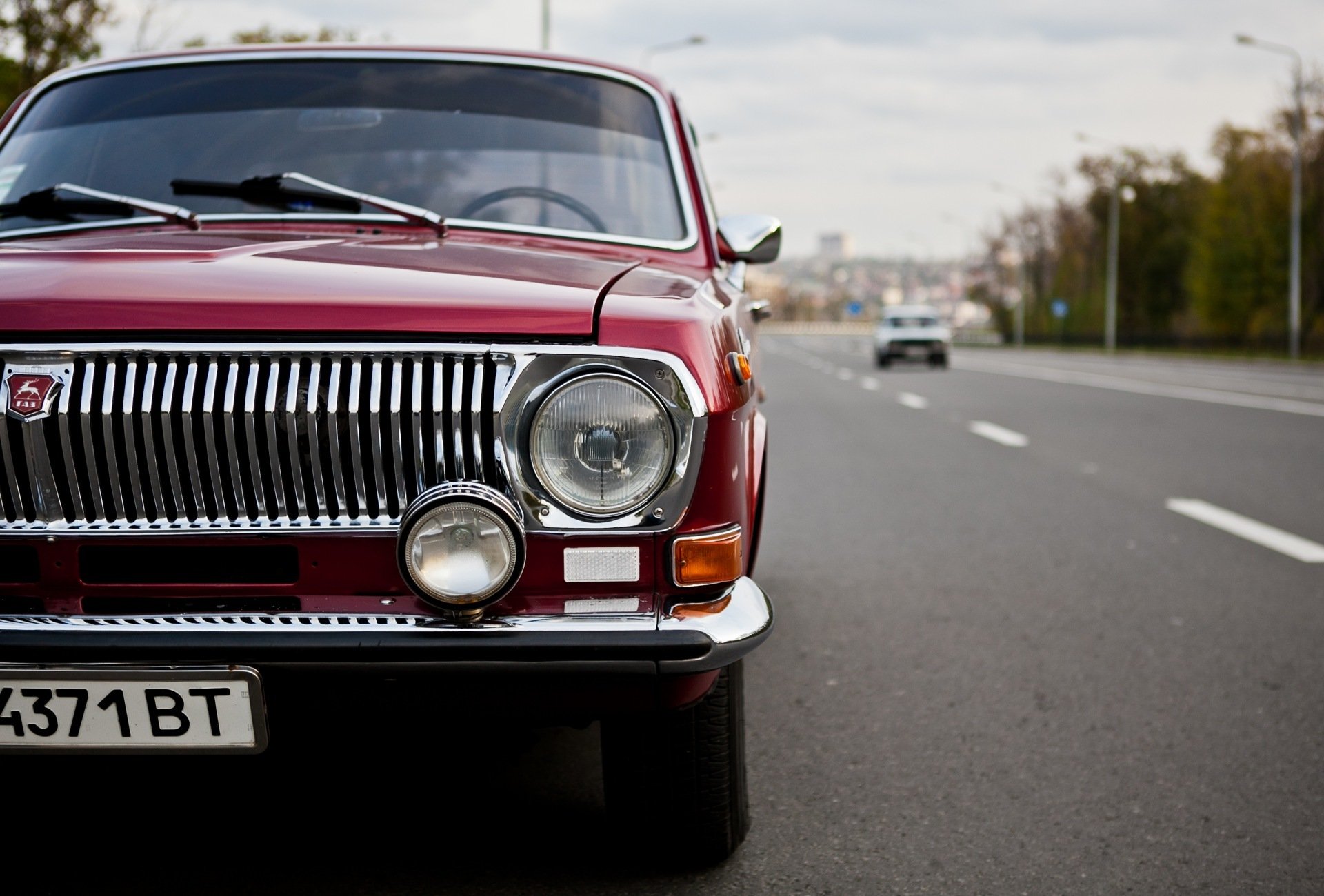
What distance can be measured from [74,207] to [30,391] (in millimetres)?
1193

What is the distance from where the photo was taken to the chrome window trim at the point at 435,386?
255cm

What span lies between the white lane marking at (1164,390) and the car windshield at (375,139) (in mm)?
13835

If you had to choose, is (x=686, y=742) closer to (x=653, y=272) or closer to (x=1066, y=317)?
(x=653, y=272)

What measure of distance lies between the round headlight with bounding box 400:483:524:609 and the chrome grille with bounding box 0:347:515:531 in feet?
0.24

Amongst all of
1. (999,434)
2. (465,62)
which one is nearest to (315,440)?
(465,62)

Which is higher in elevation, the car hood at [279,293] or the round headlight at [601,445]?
the car hood at [279,293]

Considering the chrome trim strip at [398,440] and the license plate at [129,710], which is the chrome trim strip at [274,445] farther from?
the license plate at [129,710]

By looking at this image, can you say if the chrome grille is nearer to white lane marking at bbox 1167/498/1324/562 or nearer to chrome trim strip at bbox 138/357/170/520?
chrome trim strip at bbox 138/357/170/520

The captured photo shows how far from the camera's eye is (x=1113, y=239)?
213 ft

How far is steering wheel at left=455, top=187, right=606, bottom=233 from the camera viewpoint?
12.5ft

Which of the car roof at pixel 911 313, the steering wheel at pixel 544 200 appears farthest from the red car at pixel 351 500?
the car roof at pixel 911 313

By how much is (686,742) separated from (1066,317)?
11084 centimetres

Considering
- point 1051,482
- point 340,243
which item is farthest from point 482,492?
point 1051,482

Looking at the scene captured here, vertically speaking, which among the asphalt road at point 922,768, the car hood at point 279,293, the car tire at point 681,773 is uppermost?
the car hood at point 279,293
